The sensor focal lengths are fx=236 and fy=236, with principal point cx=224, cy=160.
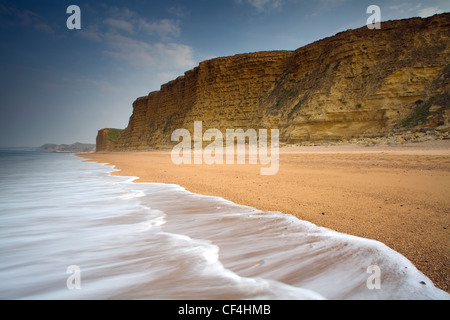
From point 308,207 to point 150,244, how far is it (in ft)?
7.24

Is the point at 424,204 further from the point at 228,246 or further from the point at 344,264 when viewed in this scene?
the point at 228,246

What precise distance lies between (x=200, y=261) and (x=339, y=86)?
24197 mm

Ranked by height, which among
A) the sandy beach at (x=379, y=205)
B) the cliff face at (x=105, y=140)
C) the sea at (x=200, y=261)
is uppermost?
the cliff face at (x=105, y=140)

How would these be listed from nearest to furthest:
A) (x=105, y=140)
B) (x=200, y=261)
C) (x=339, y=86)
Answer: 1. (x=200, y=261)
2. (x=339, y=86)
3. (x=105, y=140)

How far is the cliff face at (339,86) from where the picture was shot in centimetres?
1842

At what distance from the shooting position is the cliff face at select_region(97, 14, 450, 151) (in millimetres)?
18422

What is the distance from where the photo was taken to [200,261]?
6.38 feet

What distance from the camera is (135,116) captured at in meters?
55.6

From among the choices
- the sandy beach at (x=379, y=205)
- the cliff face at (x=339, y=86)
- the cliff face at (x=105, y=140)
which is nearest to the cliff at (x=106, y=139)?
the cliff face at (x=105, y=140)

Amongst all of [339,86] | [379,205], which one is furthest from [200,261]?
[339,86]

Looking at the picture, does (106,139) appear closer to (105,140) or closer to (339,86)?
(105,140)

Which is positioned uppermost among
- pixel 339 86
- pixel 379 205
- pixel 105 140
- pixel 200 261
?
pixel 339 86

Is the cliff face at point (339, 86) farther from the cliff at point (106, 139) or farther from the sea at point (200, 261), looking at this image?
the cliff at point (106, 139)

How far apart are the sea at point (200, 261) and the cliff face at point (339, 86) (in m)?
18.1
